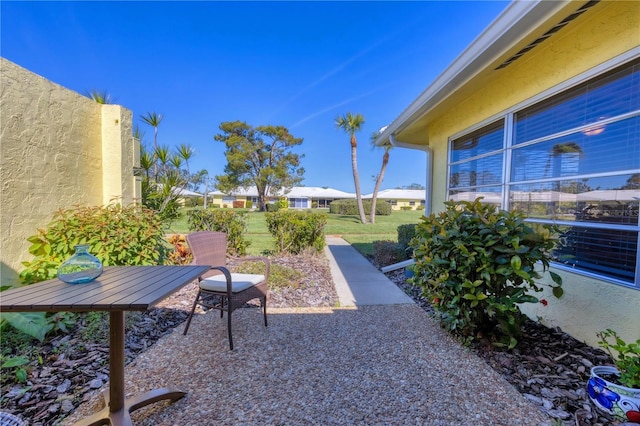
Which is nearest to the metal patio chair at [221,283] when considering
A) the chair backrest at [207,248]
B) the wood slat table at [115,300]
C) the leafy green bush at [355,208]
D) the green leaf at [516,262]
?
the chair backrest at [207,248]

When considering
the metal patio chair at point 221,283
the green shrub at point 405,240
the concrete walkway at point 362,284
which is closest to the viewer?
the metal patio chair at point 221,283

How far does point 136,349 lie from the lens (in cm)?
275

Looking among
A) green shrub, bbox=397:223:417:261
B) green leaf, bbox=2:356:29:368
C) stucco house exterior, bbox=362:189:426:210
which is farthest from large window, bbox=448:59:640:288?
stucco house exterior, bbox=362:189:426:210

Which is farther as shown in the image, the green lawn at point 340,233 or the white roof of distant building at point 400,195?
the white roof of distant building at point 400,195

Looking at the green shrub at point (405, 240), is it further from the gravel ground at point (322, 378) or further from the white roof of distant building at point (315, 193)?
the white roof of distant building at point (315, 193)

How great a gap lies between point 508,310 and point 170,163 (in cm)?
685

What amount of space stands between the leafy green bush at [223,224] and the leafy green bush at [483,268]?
15.2 feet

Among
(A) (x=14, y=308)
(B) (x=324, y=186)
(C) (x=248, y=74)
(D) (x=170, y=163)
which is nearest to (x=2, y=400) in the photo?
(A) (x=14, y=308)

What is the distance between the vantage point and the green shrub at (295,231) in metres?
6.70

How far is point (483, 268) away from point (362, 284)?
2.80 m

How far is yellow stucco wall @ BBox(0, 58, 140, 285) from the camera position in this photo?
317 cm

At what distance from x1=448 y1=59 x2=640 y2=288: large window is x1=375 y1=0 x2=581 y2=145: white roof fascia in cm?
94

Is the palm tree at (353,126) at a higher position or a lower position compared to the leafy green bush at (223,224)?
higher

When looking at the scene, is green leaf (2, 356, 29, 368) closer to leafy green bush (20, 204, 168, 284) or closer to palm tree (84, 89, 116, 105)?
leafy green bush (20, 204, 168, 284)
